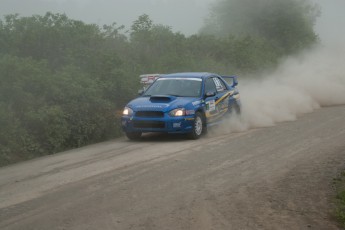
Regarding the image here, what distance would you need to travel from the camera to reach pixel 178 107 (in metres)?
13.2

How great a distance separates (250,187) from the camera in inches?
312

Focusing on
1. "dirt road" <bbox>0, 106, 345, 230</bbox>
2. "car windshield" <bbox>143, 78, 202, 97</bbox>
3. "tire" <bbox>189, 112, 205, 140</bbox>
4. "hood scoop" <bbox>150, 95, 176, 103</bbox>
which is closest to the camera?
"dirt road" <bbox>0, 106, 345, 230</bbox>

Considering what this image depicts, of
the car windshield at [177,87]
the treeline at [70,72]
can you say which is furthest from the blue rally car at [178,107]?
the treeline at [70,72]

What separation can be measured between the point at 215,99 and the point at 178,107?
175 cm

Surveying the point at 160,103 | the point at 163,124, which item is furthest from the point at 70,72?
the point at 163,124

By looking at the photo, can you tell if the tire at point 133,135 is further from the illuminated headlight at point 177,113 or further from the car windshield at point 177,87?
the car windshield at point 177,87

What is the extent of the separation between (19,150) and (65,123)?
5.78 ft

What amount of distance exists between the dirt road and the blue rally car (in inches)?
21.5

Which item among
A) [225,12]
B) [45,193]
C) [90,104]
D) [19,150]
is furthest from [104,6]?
[45,193]

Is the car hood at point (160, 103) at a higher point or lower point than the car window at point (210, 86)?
lower

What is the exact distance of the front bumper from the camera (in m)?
13.0

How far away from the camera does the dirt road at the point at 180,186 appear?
633 cm

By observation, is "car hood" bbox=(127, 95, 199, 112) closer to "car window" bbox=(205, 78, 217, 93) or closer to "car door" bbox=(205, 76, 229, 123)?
"car door" bbox=(205, 76, 229, 123)

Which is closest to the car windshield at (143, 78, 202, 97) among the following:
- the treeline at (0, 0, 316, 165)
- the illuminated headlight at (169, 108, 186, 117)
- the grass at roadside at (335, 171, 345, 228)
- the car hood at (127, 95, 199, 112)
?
the car hood at (127, 95, 199, 112)
